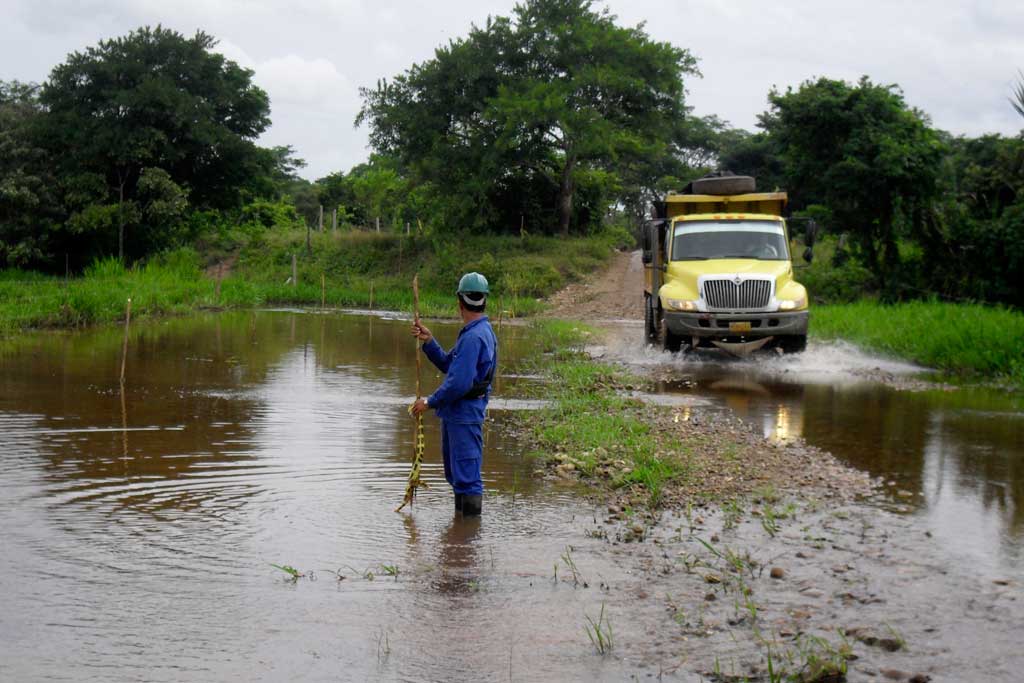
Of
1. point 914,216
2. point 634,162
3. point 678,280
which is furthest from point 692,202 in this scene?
point 634,162

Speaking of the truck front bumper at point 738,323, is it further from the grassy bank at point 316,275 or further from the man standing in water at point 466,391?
the grassy bank at point 316,275

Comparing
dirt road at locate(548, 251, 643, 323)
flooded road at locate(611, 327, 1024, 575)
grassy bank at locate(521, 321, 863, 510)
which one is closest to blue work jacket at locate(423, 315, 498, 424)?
grassy bank at locate(521, 321, 863, 510)

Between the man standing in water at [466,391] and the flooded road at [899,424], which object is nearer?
the man standing in water at [466,391]

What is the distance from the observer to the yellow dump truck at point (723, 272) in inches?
711

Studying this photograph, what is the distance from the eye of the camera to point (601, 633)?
17.9ft

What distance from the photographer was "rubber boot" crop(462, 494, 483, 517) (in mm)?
7668

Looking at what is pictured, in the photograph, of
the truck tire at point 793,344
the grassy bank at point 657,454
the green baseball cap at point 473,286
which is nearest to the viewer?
the green baseball cap at point 473,286

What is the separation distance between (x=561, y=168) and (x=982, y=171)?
21.8m

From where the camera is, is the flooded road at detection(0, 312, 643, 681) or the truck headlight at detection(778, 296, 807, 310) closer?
the flooded road at detection(0, 312, 643, 681)

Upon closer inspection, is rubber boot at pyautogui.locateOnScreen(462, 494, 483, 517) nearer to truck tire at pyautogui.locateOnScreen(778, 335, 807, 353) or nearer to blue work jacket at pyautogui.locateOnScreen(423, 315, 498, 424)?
blue work jacket at pyautogui.locateOnScreen(423, 315, 498, 424)

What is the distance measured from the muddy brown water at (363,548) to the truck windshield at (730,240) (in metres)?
5.88

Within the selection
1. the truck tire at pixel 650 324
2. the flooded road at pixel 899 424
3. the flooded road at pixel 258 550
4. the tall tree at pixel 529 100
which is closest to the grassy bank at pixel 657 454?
the flooded road at pixel 258 550

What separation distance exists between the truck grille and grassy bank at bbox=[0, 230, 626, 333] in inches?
587

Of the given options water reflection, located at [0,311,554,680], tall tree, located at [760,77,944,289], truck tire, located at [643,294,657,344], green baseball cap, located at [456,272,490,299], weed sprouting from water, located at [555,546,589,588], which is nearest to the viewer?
water reflection, located at [0,311,554,680]
